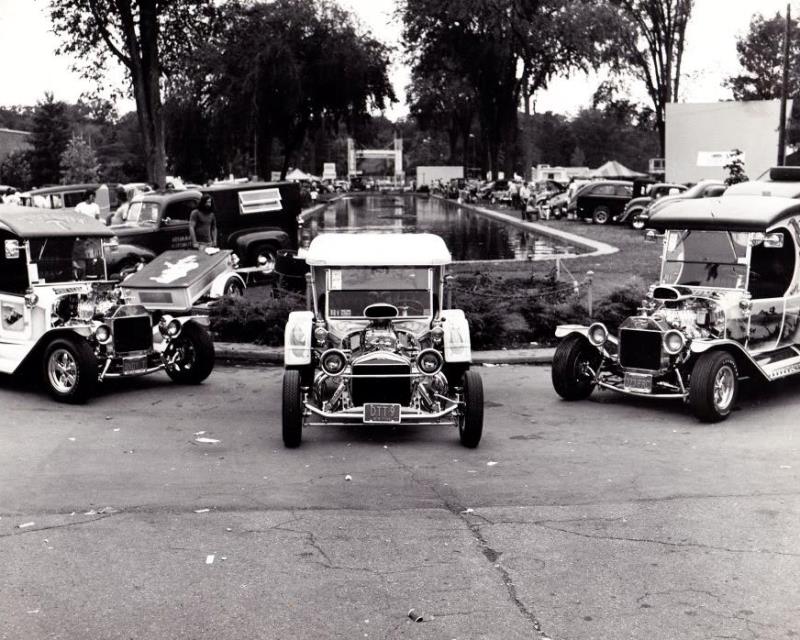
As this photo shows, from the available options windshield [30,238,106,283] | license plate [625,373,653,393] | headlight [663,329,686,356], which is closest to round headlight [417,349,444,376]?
license plate [625,373,653,393]

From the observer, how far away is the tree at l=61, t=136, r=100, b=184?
6988cm

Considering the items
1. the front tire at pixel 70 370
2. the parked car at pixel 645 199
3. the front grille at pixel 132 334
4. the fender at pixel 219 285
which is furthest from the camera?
the parked car at pixel 645 199

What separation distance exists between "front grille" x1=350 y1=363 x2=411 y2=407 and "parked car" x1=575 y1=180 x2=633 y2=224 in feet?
115

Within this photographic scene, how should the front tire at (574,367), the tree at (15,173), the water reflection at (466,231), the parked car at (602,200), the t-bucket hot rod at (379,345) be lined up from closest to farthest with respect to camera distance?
the t-bucket hot rod at (379,345)
the front tire at (574,367)
the water reflection at (466,231)
the parked car at (602,200)
the tree at (15,173)

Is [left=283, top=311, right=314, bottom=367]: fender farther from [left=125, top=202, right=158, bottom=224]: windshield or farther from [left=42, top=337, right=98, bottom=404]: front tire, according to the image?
[left=125, top=202, right=158, bottom=224]: windshield

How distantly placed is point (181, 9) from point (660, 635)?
122 ft

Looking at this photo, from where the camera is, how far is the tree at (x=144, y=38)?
36.5 meters

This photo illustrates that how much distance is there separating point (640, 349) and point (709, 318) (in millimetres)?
877

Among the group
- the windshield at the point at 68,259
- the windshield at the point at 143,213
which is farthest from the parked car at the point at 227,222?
the windshield at the point at 68,259

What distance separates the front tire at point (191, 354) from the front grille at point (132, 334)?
43cm

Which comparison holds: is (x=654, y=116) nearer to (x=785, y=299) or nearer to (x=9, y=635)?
(x=785, y=299)

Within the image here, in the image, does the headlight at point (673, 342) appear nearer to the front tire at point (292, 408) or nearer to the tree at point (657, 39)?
the front tire at point (292, 408)

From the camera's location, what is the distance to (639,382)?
10.9 metres

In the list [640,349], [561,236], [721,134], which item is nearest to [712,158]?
[721,134]
